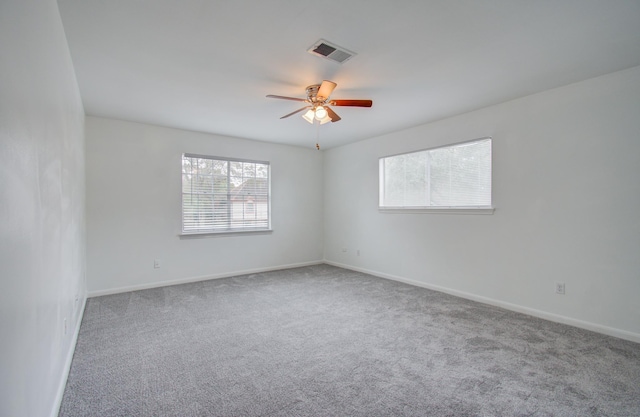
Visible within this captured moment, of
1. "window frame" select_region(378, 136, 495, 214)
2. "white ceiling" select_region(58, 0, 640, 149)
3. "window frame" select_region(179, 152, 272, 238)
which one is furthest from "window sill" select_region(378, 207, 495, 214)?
"window frame" select_region(179, 152, 272, 238)

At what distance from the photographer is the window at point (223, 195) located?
190 inches

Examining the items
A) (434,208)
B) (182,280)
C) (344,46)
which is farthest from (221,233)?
(344,46)

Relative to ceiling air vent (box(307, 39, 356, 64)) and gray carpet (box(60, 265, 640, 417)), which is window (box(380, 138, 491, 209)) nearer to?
gray carpet (box(60, 265, 640, 417))

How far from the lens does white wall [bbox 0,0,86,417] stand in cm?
103

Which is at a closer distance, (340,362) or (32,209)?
(32,209)

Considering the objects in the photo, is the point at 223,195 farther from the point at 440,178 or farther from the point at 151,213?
the point at 440,178

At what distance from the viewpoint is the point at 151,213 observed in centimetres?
446

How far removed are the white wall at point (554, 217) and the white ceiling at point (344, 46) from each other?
337 millimetres

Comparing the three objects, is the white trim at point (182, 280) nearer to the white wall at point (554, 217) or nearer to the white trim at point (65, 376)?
the white trim at point (65, 376)

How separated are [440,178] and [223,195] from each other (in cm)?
357

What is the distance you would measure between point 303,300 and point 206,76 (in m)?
2.84

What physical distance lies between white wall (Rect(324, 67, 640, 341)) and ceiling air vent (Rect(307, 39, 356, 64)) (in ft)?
7.51

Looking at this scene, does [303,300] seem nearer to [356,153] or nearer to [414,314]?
[414,314]

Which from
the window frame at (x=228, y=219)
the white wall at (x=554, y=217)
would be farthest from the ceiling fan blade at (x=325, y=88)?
the window frame at (x=228, y=219)
